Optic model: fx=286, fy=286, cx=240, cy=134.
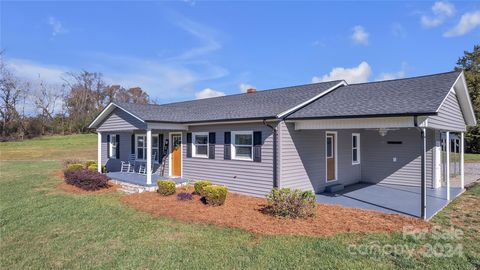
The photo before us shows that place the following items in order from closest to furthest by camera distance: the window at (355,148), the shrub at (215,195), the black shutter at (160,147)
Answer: the shrub at (215,195) < the window at (355,148) < the black shutter at (160,147)

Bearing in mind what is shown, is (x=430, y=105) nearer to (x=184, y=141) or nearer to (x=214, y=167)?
(x=214, y=167)

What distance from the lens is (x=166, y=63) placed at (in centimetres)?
2202

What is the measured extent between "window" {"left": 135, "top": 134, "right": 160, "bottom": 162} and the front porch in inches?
328

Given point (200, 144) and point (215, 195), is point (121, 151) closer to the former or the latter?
point (200, 144)

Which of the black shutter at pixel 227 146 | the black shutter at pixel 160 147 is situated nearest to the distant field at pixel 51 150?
the black shutter at pixel 160 147

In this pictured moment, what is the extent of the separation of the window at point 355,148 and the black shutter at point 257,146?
5244 mm

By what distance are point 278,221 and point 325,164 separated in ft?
16.1

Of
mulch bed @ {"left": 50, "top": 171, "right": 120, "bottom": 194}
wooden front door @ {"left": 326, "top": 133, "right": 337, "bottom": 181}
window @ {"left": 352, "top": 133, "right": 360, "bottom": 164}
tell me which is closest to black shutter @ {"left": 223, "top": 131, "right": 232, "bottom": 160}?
wooden front door @ {"left": 326, "top": 133, "right": 337, "bottom": 181}

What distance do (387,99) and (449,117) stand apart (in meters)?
2.88

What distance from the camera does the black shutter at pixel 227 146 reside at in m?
11.1

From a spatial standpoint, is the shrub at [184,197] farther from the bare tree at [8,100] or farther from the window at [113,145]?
the bare tree at [8,100]

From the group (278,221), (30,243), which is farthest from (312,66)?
(30,243)

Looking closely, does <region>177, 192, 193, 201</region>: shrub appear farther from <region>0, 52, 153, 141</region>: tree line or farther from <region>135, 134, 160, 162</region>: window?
<region>0, 52, 153, 141</region>: tree line

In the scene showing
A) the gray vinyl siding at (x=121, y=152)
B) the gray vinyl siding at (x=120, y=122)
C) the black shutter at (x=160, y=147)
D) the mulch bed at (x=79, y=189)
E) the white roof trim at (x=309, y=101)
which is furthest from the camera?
the gray vinyl siding at (x=121, y=152)
